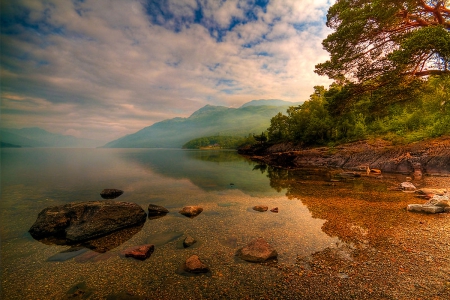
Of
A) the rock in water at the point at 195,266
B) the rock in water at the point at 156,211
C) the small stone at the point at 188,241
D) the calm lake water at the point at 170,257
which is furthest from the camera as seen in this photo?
the rock in water at the point at 156,211

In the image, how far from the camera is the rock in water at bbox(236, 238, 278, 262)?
816 centimetres

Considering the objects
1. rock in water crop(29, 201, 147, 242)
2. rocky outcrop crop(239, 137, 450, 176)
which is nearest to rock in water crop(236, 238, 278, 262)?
rock in water crop(29, 201, 147, 242)

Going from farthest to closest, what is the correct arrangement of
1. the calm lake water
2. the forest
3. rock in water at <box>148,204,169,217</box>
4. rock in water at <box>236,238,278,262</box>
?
rock in water at <box>148,204,169,217</box> → the forest → rock in water at <box>236,238,278,262</box> → the calm lake water

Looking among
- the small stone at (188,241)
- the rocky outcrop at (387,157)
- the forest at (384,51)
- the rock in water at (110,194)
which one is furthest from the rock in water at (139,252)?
the rocky outcrop at (387,157)

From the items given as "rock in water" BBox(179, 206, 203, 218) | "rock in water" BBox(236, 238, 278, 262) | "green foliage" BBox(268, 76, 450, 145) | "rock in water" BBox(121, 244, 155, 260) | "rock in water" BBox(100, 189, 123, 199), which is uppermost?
"green foliage" BBox(268, 76, 450, 145)

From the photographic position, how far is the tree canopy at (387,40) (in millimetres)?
13125

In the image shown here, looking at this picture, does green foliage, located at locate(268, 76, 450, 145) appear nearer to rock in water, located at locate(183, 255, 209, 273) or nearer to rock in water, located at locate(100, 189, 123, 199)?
rock in water, located at locate(183, 255, 209, 273)

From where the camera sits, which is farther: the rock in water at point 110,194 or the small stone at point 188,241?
the rock in water at point 110,194

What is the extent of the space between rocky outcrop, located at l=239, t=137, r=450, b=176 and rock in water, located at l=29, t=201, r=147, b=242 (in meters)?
38.8

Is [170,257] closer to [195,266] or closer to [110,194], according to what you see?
[195,266]

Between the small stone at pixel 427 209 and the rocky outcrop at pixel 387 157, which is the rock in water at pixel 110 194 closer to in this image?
the small stone at pixel 427 209

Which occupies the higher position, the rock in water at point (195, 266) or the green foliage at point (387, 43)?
the green foliage at point (387, 43)

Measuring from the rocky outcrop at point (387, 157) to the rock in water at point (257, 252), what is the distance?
1285 inches

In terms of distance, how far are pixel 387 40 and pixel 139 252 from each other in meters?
25.8
